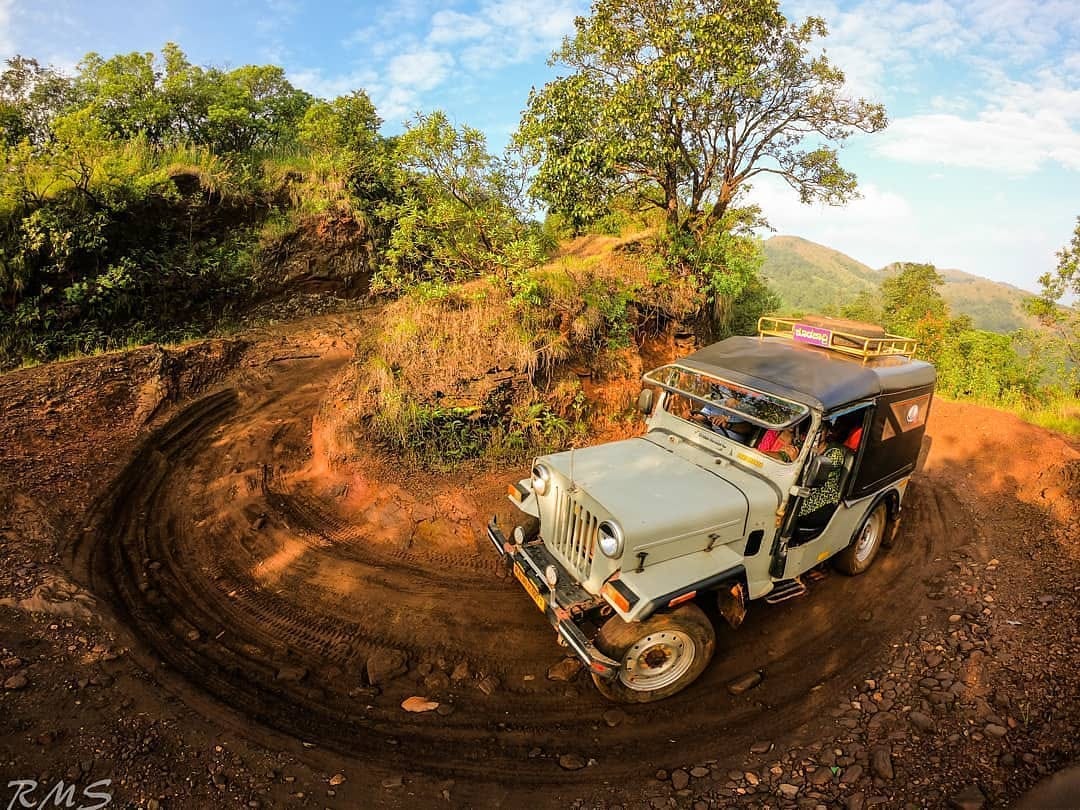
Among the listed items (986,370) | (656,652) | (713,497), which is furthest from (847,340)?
(986,370)

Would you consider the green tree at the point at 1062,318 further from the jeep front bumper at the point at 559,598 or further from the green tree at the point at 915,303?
the jeep front bumper at the point at 559,598

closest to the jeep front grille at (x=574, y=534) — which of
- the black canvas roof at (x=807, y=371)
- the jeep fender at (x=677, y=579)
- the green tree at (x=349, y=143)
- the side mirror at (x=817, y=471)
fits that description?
the jeep fender at (x=677, y=579)

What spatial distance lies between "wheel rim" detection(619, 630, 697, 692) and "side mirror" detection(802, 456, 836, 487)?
1764mm

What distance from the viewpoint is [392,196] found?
1625 centimetres

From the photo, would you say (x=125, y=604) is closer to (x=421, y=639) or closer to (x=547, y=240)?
(x=421, y=639)

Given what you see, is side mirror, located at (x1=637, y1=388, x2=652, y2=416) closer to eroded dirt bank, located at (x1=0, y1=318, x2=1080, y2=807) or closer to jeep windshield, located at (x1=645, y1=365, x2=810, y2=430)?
jeep windshield, located at (x1=645, y1=365, x2=810, y2=430)

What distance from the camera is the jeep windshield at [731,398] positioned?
4844mm

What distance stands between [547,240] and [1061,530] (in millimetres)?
9390

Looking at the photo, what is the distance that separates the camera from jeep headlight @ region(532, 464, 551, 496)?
5074 millimetres

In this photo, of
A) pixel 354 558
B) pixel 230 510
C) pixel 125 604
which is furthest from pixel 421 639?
pixel 230 510

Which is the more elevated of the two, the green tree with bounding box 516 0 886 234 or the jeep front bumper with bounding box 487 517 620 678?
the green tree with bounding box 516 0 886 234

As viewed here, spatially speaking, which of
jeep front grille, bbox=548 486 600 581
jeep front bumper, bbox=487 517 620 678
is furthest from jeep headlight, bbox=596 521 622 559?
jeep front bumper, bbox=487 517 620 678

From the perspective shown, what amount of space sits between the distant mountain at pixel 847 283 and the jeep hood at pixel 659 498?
73.7m

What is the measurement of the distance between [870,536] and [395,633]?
558 cm
